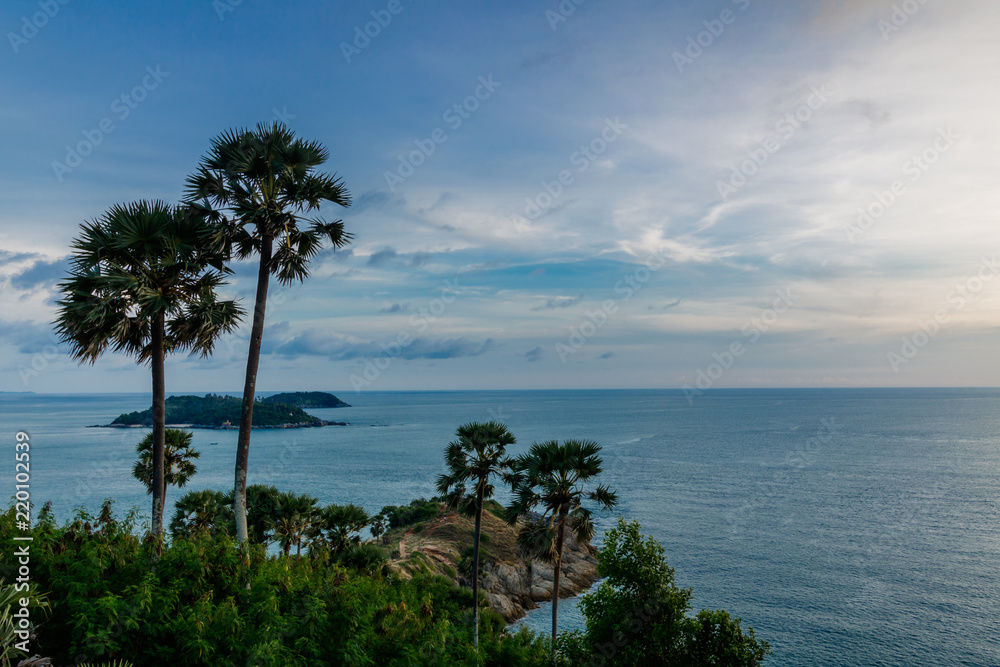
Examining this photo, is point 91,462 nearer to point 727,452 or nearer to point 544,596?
point 544,596

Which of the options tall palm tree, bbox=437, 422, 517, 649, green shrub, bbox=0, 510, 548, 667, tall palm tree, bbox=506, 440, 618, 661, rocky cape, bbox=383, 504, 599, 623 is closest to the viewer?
green shrub, bbox=0, 510, 548, 667

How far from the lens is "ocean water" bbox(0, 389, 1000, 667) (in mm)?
40062

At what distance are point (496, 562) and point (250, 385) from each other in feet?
117

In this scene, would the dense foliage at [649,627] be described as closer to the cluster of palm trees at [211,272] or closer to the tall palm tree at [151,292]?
the cluster of palm trees at [211,272]

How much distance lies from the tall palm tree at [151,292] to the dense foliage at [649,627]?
1230 centimetres

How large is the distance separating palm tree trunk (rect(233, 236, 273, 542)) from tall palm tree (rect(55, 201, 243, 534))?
0.69 meters

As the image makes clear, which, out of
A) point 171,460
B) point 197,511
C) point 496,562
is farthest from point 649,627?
point 496,562

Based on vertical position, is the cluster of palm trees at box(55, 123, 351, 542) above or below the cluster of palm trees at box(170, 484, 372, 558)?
above

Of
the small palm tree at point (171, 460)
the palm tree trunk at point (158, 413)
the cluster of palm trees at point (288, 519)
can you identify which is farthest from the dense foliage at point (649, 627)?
the small palm tree at point (171, 460)

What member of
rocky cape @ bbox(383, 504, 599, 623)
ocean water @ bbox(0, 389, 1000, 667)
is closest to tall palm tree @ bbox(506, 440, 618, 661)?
rocky cape @ bbox(383, 504, 599, 623)

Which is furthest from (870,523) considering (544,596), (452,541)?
(452,541)

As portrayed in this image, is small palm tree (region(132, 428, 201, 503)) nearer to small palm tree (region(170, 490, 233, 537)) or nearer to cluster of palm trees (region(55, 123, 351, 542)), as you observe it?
small palm tree (region(170, 490, 233, 537))

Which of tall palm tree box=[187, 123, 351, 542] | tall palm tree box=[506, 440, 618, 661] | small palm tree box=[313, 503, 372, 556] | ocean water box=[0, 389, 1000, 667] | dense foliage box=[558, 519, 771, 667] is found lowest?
ocean water box=[0, 389, 1000, 667]

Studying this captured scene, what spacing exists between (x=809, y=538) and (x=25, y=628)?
7003 centimetres
